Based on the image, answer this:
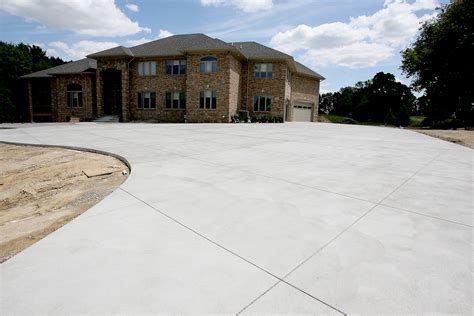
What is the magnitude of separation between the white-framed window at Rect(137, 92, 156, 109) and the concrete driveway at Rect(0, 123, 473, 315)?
25671 millimetres

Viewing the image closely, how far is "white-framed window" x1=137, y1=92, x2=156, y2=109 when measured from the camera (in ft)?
93.4

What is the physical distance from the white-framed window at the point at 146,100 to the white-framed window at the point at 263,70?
11116 mm

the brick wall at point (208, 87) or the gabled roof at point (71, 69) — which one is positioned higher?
the gabled roof at point (71, 69)

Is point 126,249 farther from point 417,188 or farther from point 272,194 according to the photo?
point 417,188

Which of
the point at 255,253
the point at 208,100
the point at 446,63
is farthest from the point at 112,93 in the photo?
the point at 446,63

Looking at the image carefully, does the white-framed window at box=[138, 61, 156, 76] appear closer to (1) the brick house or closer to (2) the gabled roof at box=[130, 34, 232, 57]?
(1) the brick house

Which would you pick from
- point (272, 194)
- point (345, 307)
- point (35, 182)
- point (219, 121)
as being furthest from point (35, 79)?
point (345, 307)

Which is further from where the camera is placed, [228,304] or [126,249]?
[126,249]

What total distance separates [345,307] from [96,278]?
1856 mm

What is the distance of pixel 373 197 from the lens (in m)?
4.11

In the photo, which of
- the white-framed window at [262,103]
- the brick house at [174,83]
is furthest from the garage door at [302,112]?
the white-framed window at [262,103]

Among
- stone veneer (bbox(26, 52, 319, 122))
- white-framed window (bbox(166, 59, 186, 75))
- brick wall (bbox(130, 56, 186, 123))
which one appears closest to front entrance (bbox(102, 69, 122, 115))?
stone veneer (bbox(26, 52, 319, 122))

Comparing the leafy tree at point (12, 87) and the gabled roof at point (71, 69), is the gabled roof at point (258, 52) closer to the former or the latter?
the gabled roof at point (71, 69)

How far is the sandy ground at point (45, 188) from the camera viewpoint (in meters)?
3.39
